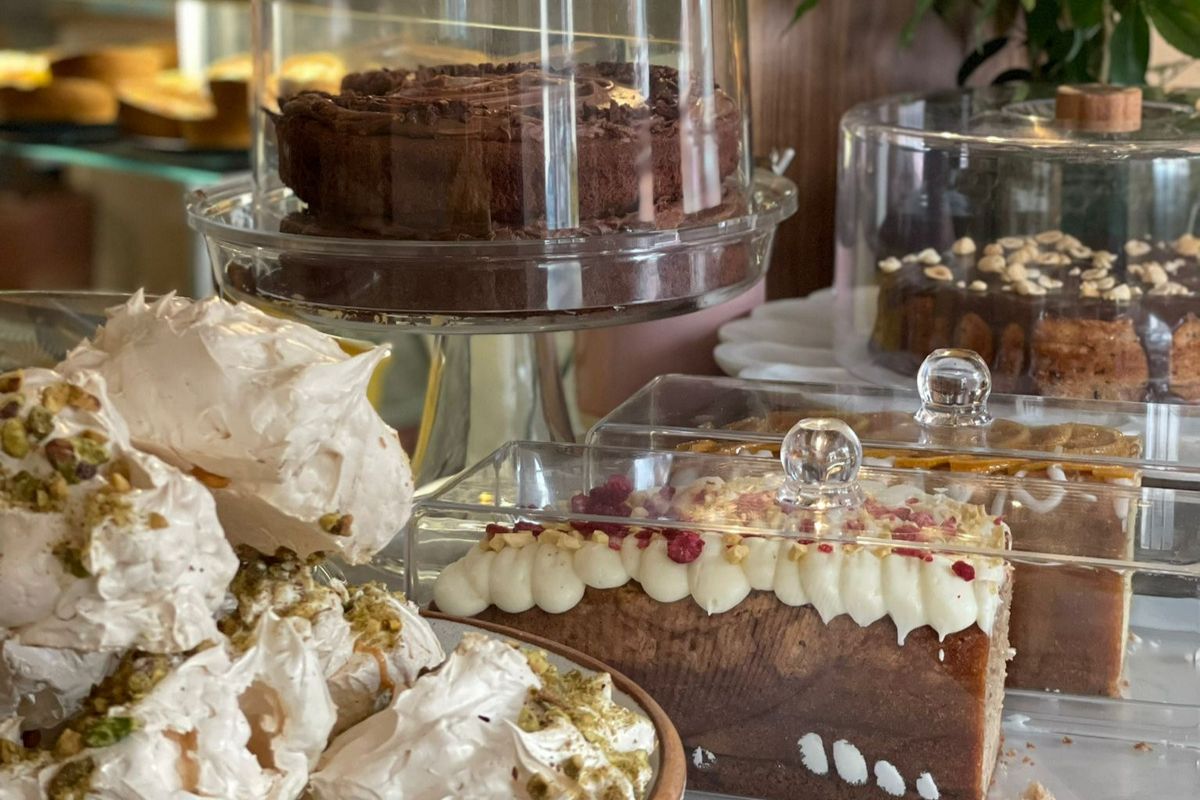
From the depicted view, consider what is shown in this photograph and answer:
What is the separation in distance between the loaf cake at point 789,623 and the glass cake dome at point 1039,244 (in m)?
0.39

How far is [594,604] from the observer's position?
61 cm

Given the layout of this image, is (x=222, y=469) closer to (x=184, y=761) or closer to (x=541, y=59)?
(x=184, y=761)

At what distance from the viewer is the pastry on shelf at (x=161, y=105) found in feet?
7.36

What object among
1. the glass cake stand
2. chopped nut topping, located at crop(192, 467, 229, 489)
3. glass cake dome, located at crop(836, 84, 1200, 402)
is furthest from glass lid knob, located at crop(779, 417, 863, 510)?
glass cake dome, located at crop(836, 84, 1200, 402)

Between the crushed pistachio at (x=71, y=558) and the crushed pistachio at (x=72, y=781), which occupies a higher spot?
the crushed pistachio at (x=71, y=558)

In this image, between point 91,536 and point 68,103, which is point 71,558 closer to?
point 91,536

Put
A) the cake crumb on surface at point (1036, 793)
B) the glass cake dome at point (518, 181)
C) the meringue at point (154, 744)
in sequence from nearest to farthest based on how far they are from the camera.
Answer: the meringue at point (154, 744), the cake crumb on surface at point (1036, 793), the glass cake dome at point (518, 181)

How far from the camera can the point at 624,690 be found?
522mm

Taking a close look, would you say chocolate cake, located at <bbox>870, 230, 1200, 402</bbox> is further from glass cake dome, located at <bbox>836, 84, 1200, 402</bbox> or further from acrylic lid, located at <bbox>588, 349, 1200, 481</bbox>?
acrylic lid, located at <bbox>588, 349, 1200, 481</bbox>

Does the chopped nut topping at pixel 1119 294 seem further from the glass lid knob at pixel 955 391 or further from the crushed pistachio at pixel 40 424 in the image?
the crushed pistachio at pixel 40 424

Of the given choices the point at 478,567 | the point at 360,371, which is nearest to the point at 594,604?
the point at 478,567

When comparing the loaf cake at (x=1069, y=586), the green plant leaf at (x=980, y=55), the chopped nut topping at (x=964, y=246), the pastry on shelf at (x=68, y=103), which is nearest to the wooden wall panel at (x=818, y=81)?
the green plant leaf at (x=980, y=55)

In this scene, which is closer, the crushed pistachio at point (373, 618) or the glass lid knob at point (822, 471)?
the crushed pistachio at point (373, 618)

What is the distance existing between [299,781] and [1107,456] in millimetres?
419
